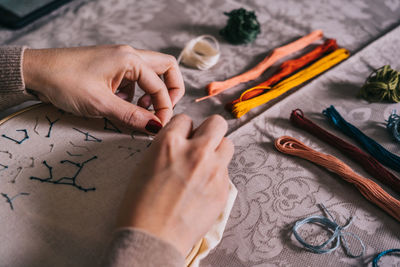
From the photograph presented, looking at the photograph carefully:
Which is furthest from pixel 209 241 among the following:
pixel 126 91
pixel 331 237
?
pixel 126 91

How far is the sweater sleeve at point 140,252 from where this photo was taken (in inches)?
20.1

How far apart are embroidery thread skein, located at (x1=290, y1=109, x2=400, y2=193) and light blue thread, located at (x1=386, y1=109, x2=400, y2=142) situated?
0.40ft

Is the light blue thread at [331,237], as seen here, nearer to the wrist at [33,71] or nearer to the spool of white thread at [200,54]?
the spool of white thread at [200,54]

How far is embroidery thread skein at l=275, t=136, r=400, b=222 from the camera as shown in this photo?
75 centimetres

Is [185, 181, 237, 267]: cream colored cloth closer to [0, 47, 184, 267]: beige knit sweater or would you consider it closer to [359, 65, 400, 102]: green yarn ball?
[0, 47, 184, 267]: beige knit sweater

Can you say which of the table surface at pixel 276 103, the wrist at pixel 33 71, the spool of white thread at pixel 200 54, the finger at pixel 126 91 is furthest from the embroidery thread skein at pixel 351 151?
the wrist at pixel 33 71

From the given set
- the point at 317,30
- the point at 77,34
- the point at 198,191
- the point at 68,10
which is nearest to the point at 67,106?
→ the point at 198,191

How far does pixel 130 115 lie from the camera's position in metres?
0.76

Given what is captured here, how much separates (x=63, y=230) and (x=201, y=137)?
1.11 ft

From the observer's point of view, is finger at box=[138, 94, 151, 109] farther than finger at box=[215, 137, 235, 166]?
Yes

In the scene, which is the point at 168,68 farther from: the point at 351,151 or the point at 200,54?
the point at 351,151

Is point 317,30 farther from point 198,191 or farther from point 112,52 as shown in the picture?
A: point 198,191

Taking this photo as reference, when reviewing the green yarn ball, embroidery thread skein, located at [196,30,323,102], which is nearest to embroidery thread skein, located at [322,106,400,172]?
the green yarn ball

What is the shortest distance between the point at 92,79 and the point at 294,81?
0.67 m
